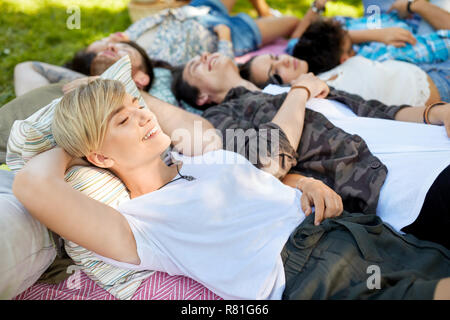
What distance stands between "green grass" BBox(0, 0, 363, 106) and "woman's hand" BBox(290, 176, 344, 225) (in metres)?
2.98

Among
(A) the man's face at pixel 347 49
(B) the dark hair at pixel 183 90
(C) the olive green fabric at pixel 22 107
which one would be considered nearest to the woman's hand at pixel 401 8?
(A) the man's face at pixel 347 49

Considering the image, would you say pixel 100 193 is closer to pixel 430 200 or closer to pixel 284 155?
pixel 284 155

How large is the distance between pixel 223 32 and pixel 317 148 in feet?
6.92

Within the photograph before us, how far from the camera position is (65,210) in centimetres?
141

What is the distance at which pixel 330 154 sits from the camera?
7.27 ft

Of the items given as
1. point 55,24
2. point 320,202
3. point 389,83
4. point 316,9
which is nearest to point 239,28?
point 316,9

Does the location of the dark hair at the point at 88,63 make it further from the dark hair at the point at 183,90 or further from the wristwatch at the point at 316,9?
the wristwatch at the point at 316,9

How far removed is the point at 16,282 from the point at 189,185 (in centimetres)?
83

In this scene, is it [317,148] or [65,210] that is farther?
[317,148]

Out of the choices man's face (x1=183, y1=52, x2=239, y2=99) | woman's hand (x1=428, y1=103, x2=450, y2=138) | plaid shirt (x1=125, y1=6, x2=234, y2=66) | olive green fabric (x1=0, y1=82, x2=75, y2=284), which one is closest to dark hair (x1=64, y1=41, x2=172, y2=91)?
man's face (x1=183, y1=52, x2=239, y2=99)

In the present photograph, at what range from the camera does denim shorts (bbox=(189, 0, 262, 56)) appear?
4.00 metres

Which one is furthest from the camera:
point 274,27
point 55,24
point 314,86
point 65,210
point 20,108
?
point 55,24

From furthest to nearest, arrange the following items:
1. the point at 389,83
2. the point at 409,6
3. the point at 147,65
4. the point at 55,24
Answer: the point at 55,24, the point at 409,6, the point at 147,65, the point at 389,83

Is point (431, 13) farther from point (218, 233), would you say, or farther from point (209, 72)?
point (218, 233)
